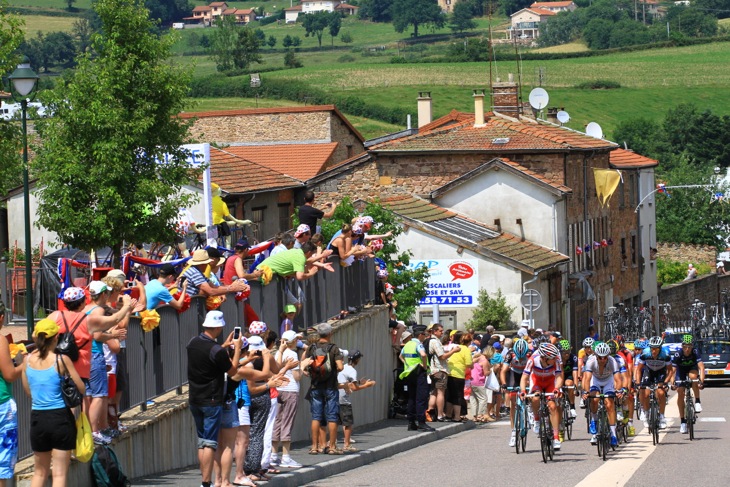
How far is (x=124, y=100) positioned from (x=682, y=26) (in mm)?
179491

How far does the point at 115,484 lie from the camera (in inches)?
521

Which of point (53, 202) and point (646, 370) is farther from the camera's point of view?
point (53, 202)

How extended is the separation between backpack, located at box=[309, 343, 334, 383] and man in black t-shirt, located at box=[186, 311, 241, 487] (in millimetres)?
4802

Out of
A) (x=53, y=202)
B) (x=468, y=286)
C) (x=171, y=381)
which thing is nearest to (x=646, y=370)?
(x=171, y=381)

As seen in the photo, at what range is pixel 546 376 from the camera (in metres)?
20.9

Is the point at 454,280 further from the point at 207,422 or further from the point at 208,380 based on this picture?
the point at 208,380

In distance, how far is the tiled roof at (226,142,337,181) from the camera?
52312 millimetres

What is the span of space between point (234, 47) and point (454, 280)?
118577 millimetres

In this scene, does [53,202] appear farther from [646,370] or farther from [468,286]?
[468,286]

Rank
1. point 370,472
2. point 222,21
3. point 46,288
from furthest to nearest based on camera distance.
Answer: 1. point 222,21
2. point 46,288
3. point 370,472

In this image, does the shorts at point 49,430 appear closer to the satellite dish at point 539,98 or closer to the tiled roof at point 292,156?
the tiled roof at point 292,156

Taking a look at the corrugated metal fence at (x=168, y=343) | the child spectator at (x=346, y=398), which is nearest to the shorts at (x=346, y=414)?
the child spectator at (x=346, y=398)

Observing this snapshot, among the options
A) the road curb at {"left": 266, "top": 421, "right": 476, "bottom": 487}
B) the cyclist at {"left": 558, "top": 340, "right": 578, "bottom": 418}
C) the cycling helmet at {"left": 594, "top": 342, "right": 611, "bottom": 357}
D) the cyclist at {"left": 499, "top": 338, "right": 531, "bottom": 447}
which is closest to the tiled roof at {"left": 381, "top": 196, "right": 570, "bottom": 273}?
the road curb at {"left": 266, "top": 421, "right": 476, "bottom": 487}

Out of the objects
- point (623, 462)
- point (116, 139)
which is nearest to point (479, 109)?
point (116, 139)
